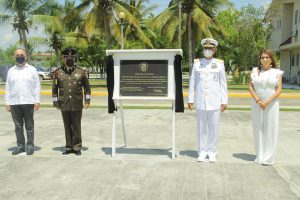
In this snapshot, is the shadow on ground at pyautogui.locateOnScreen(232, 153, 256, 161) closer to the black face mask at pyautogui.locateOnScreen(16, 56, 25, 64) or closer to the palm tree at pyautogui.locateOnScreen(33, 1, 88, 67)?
the black face mask at pyautogui.locateOnScreen(16, 56, 25, 64)

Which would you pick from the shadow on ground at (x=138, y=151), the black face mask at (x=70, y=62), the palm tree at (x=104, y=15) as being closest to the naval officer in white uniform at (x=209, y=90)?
the shadow on ground at (x=138, y=151)

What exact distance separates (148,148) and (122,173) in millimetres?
1957

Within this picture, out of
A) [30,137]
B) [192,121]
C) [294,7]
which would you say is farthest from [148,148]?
[294,7]

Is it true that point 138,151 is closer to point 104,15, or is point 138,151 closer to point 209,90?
point 209,90

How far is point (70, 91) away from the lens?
23.4ft

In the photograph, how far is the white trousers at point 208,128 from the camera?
22.4ft

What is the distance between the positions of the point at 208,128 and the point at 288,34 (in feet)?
119

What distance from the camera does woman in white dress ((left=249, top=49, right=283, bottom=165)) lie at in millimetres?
6527

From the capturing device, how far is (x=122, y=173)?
617 cm

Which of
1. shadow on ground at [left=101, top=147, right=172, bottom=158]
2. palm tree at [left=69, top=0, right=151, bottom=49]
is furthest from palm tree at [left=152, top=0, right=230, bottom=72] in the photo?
shadow on ground at [left=101, top=147, right=172, bottom=158]

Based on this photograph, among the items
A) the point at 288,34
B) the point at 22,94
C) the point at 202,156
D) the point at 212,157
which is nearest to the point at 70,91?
the point at 22,94

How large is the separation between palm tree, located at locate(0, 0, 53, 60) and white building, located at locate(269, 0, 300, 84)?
67.4ft

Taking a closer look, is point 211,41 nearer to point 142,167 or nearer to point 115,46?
point 142,167

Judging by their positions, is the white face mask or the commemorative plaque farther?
the commemorative plaque
